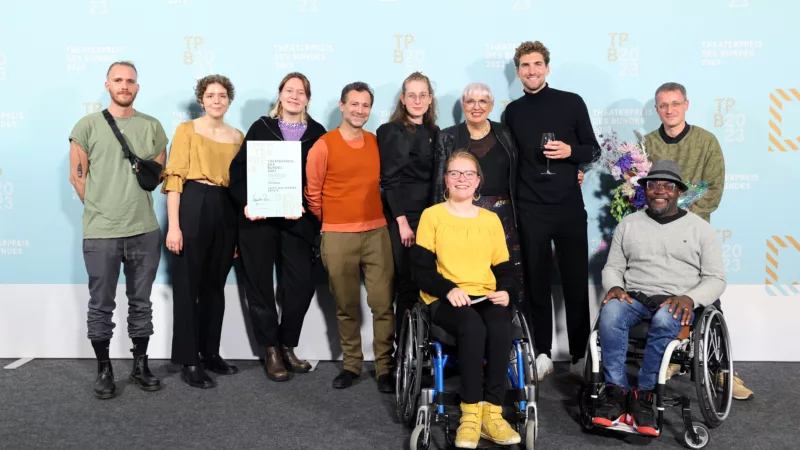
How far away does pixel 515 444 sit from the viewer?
3410 mm

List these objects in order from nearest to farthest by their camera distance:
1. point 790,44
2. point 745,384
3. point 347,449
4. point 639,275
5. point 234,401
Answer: point 347,449, point 639,275, point 234,401, point 745,384, point 790,44

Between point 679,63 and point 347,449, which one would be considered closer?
point 347,449

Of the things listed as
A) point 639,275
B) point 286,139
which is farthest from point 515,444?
point 286,139

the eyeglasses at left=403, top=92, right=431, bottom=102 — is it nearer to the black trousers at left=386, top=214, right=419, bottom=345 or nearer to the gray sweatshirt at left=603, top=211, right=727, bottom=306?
the black trousers at left=386, top=214, right=419, bottom=345

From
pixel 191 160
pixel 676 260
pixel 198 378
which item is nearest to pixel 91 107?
pixel 191 160

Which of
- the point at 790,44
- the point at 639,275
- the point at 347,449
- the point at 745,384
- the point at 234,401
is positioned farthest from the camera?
the point at 790,44

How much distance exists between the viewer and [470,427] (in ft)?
10.7

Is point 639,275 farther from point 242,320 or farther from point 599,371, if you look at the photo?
point 242,320

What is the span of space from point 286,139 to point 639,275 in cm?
202

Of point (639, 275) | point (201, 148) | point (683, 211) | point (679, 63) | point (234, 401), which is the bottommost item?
point (234, 401)

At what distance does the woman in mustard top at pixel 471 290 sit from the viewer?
330 centimetres

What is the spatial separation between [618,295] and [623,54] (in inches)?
72.0

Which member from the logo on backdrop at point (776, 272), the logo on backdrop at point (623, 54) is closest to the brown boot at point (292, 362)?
the logo on backdrop at point (623, 54)

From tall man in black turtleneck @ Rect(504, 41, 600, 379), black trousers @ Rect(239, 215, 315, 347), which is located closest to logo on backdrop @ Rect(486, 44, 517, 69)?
tall man in black turtleneck @ Rect(504, 41, 600, 379)
